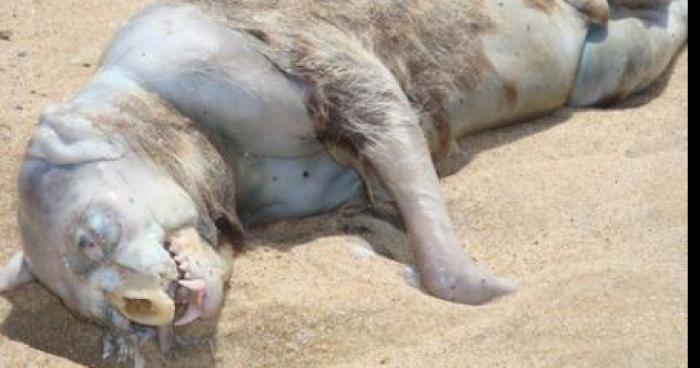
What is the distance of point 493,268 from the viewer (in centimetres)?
471

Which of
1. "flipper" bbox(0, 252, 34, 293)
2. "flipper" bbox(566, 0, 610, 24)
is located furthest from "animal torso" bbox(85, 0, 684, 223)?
"flipper" bbox(0, 252, 34, 293)

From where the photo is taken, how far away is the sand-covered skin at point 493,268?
4148mm

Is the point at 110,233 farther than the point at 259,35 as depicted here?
No

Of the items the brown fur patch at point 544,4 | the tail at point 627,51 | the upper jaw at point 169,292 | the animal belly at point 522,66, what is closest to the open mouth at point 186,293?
the upper jaw at point 169,292

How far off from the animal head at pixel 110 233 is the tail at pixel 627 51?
249 centimetres

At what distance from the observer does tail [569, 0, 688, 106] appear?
244 inches

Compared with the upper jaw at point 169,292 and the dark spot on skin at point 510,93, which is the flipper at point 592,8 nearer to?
the dark spot on skin at point 510,93

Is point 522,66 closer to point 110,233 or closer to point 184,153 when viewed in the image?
point 184,153

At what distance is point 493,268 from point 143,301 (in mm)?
1323

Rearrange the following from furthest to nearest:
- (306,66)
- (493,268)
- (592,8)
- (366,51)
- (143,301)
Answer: (592,8)
(366,51)
(306,66)
(493,268)
(143,301)

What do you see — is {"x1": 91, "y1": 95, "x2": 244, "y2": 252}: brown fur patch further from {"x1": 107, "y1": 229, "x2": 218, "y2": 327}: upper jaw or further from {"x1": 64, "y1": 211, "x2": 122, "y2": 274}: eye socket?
{"x1": 64, "y1": 211, "x2": 122, "y2": 274}: eye socket

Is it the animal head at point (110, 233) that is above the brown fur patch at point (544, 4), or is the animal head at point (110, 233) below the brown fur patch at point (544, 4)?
above

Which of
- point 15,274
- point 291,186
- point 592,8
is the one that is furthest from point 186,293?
point 592,8

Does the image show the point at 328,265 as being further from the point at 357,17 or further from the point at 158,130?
the point at 357,17
